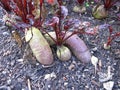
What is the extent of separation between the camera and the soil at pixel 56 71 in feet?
4.88

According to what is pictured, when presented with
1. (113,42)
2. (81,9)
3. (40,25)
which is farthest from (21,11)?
(113,42)

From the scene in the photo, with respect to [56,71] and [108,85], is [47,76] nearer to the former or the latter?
[56,71]

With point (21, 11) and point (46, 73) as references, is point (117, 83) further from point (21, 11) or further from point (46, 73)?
point (21, 11)

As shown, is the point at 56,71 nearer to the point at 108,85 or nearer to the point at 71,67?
the point at 71,67

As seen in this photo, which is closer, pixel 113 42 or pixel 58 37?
pixel 58 37

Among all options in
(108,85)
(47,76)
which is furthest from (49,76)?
(108,85)

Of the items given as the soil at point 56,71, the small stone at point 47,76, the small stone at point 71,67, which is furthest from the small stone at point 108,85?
the small stone at point 47,76

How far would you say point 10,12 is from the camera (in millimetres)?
1743

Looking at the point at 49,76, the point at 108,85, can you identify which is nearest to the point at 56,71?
the point at 49,76

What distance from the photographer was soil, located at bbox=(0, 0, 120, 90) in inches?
58.6

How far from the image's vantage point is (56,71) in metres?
1.53

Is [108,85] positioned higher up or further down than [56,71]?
further down

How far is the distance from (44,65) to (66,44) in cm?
19

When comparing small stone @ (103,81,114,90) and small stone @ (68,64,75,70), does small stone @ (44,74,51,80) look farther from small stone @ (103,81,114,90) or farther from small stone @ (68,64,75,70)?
small stone @ (103,81,114,90)
